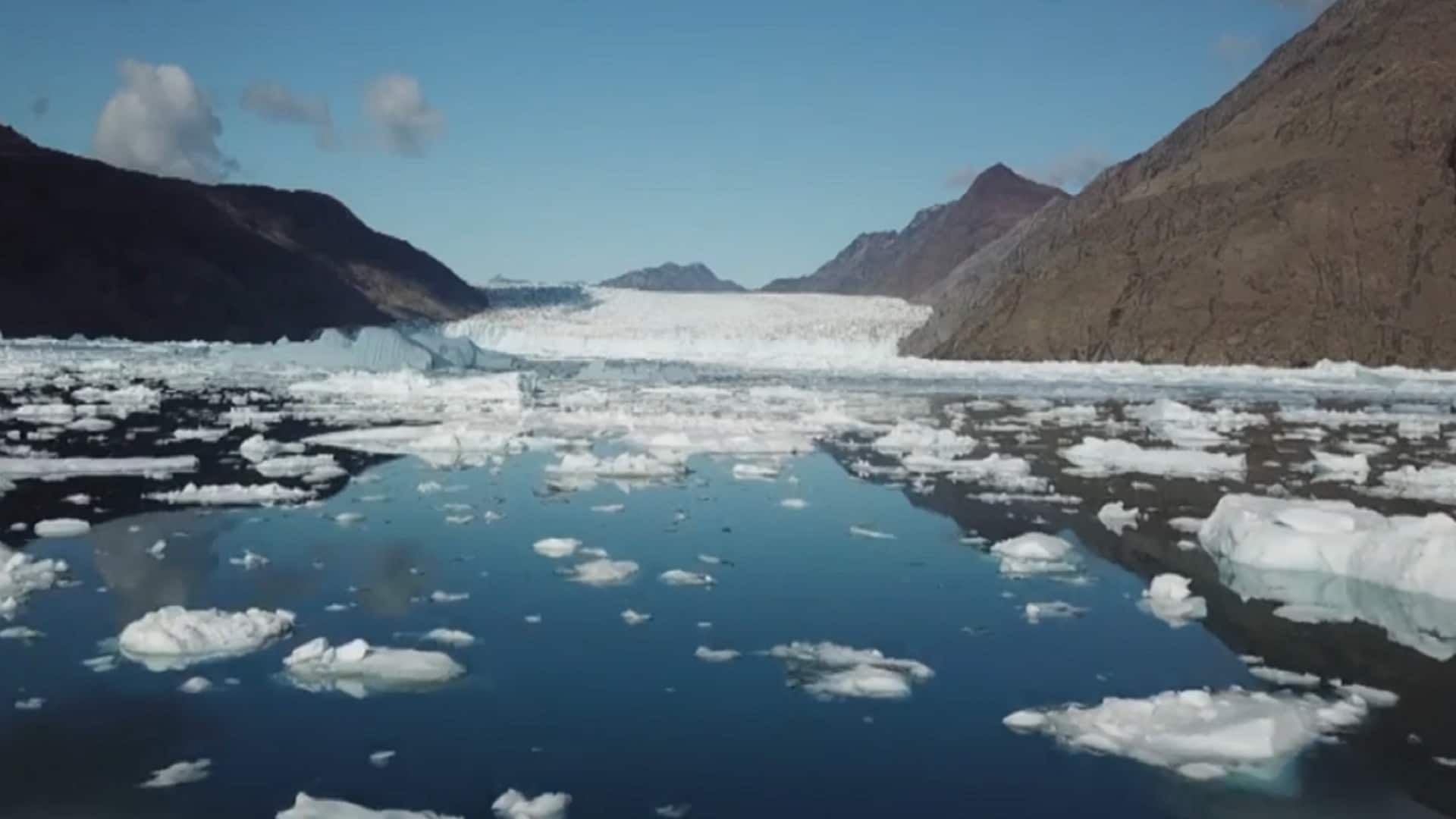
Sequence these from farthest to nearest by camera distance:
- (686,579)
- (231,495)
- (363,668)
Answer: (231,495) → (686,579) → (363,668)

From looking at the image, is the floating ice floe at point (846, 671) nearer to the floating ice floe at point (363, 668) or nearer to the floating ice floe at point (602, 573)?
the floating ice floe at point (363, 668)

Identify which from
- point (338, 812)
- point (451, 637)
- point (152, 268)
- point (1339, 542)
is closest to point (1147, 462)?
point (1339, 542)

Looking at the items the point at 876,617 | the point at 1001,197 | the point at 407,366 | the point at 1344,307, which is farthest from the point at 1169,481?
the point at 1001,197

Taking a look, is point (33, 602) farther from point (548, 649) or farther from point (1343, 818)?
point (1343, 818)

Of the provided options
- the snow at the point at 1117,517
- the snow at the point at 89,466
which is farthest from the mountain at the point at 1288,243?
the snow at the point at 89,466

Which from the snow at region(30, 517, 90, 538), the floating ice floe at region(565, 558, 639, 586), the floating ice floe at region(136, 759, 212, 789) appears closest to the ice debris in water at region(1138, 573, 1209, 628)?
the floating ice floe at region(565, 558, 639, 586)

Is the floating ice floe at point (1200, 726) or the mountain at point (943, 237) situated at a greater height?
the mountain at point (943, 237)

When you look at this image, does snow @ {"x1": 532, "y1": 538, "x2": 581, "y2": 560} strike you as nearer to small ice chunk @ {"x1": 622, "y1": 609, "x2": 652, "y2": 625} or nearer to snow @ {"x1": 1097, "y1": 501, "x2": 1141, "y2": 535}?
small ice chunk @ {"x1": 622, "y1": 609, "x2": 652, "y2": 625}

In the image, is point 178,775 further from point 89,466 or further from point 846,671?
point 89,466
